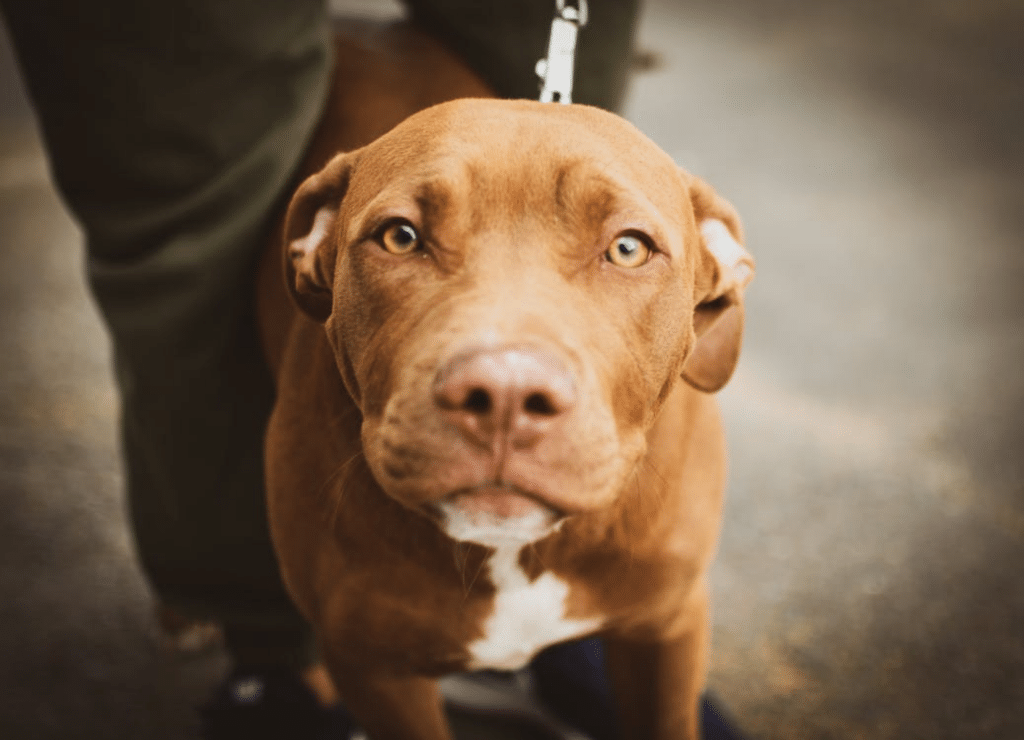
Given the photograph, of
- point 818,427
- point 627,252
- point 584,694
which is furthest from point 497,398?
point 818,427

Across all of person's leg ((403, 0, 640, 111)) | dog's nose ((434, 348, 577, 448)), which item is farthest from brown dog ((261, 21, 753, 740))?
person's leg ((403, 0, 640, 111))

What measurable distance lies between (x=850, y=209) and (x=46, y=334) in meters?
3.11

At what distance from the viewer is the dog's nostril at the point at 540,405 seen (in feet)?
3.37

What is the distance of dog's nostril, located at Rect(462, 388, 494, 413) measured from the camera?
1.03 m

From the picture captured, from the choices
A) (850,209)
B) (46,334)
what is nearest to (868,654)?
(850,209)

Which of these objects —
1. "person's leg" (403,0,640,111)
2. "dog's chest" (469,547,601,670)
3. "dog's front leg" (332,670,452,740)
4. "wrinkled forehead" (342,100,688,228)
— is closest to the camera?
"wrinkled forehead" (342,100,688,228)

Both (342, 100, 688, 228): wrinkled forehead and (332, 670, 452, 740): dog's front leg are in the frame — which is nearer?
(342, 100, 688, 228): wrinkled forehead

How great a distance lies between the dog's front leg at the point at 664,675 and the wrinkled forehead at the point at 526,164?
0.81 metres

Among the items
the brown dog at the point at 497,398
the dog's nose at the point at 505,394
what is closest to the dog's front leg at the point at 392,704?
the brown dog at the point at 497,398

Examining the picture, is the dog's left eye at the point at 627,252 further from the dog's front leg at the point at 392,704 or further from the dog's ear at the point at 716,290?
the dog's front leg at the point at 392,704

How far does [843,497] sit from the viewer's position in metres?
2.89

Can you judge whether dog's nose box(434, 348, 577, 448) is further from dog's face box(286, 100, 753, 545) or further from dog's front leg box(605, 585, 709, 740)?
dog's front leg box(605, 585, 709, 740)

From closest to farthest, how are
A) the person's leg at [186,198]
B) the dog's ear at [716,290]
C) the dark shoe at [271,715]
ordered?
the dog's ear at [716,290]
the person's leg at [186,198]
the dark shoe at [271,715]

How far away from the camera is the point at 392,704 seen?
1.71 metres
